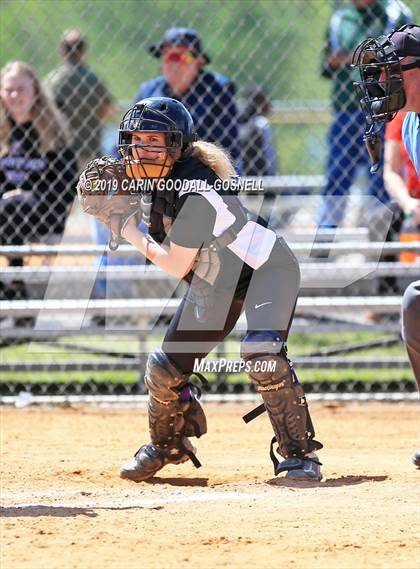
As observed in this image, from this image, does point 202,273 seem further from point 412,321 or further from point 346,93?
point 346,93

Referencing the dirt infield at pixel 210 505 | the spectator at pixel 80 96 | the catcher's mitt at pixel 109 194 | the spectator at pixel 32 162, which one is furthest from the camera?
the spectator at pixel 80 96

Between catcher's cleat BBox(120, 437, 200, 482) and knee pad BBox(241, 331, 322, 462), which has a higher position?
knee pad BBox(241, 331, 322, 462)

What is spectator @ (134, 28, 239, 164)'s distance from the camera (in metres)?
7.28

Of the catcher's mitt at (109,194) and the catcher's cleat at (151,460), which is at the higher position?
the catcher's mitt at (109,194)

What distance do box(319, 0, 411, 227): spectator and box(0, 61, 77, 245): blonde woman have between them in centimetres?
186

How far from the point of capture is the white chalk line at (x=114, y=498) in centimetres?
420

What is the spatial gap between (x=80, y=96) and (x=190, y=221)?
3.79 meters

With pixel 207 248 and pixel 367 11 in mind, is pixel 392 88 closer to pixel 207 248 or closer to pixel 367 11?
pixel 207 248

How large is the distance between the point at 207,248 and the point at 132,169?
466mm

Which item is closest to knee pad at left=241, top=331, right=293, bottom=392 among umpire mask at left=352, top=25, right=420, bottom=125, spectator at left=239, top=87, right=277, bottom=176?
umpire mask at left=352, top=25, right=420, bottom=125

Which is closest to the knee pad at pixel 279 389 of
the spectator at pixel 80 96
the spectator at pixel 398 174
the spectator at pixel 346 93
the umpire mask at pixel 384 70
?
the umpire mask at pixel 384 70

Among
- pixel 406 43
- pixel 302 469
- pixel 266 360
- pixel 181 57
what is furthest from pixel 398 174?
pixel 302 469

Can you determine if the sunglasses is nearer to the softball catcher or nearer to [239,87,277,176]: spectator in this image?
[239,87,277,176]: spectator

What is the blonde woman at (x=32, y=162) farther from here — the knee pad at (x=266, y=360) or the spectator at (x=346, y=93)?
the knee pad at (x=266, y=360)
